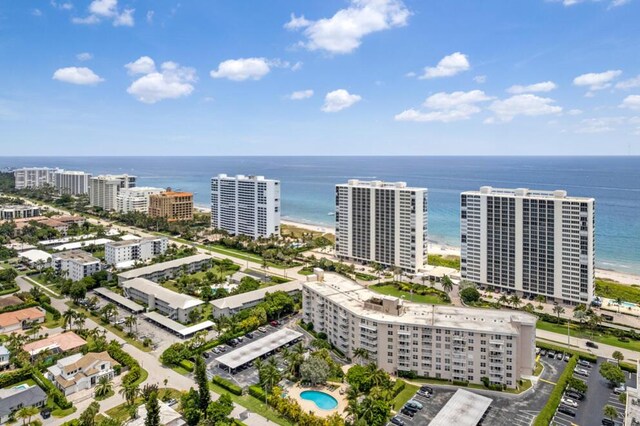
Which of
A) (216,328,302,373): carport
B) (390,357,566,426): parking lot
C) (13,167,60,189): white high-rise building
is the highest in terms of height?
(13,167,60,189): white high-rise building

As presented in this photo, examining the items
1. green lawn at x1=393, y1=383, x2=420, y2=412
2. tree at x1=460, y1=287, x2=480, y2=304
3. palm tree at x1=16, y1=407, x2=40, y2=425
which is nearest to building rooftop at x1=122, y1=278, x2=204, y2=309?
palm tree at x1=16, y1=407, x2=40, y2=425

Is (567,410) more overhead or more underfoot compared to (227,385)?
more underfoot

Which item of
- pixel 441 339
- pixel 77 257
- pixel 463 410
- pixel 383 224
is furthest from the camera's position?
pixel 383 224

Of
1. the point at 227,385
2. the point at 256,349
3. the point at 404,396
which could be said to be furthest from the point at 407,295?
the point at 227,385

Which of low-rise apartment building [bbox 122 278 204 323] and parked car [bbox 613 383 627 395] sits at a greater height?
low-rise apartment building [bbox 122 278 204 323]

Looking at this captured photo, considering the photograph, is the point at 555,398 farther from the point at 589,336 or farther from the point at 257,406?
the point at 257,406

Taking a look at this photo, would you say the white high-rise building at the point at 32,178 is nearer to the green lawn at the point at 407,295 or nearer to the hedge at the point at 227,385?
the green lawn at the point at 407,295

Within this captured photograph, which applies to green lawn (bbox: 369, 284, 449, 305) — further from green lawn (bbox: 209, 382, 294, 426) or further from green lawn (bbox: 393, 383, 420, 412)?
green lawn (bbox: 209, 382, 294, 426)
